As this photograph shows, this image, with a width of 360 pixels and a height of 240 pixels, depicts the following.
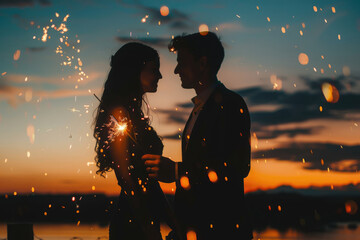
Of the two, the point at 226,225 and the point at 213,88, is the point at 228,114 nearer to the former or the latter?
the point at 213,88

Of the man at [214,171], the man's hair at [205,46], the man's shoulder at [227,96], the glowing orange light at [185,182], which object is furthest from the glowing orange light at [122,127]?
the man's hair at [205,46]

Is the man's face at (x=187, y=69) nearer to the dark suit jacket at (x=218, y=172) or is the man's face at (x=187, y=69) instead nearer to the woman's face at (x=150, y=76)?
the woman's face at (x=150, y=76)

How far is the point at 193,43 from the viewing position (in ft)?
15.1

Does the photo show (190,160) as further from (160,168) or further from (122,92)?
(122,92)

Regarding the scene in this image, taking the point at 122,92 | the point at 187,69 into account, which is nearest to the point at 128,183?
the point at 122,92

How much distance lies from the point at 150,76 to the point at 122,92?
514 millimetres

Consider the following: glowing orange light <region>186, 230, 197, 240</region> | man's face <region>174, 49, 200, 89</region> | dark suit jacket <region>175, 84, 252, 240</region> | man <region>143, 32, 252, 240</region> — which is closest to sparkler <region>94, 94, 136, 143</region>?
man <region>143, 32, 252, 240</region>

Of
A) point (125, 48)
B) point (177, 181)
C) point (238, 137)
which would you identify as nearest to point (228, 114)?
point (238, 137)

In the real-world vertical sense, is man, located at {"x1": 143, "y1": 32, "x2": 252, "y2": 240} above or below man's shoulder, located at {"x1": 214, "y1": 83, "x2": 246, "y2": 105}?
below

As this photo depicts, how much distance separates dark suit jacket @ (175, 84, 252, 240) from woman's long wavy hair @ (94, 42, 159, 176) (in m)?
0.88

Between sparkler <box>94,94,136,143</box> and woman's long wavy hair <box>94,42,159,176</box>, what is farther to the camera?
woman's long wavy hair <box>94,42,159,176</box>

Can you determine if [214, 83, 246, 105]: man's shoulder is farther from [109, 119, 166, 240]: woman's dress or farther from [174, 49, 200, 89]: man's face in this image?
[109, 119, 166, 240]: woman's dress

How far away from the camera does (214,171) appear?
12.1ft

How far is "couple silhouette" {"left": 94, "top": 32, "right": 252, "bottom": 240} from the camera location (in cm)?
370
